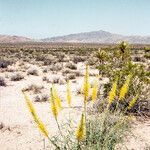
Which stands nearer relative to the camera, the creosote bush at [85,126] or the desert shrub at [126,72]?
the creosote bush at [85,126]

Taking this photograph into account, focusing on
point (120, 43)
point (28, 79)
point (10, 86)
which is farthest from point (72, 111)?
point (28, 79)

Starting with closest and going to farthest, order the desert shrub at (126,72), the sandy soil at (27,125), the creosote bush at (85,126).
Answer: the creosote bush at (85,126) → the sandy soil at (27,125) → the desert shrub at (126,72)

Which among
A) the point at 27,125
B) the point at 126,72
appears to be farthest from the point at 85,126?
the point at 126,72

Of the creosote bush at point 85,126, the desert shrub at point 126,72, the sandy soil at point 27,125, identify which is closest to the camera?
the creosote bush at point 85,126

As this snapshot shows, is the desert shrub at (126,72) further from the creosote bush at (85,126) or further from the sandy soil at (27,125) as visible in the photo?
the creosote bush at (85,126)

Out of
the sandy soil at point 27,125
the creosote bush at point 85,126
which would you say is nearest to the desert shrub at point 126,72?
the sandy soil at point 27,125

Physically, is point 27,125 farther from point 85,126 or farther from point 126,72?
point 85,126

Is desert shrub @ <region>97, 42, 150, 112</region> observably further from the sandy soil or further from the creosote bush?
the creosote bush

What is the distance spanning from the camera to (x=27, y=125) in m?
9.46

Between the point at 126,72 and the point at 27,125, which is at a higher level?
the point at 126,72

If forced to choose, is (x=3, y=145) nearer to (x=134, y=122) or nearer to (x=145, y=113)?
(x=134, y=122)

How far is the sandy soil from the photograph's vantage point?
7.76 meters

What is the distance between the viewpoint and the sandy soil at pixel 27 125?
7762 mm

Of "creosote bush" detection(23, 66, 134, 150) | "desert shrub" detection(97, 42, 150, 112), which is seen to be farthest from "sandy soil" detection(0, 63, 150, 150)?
"creosote bush" detection(23, 66, 134, 150)
